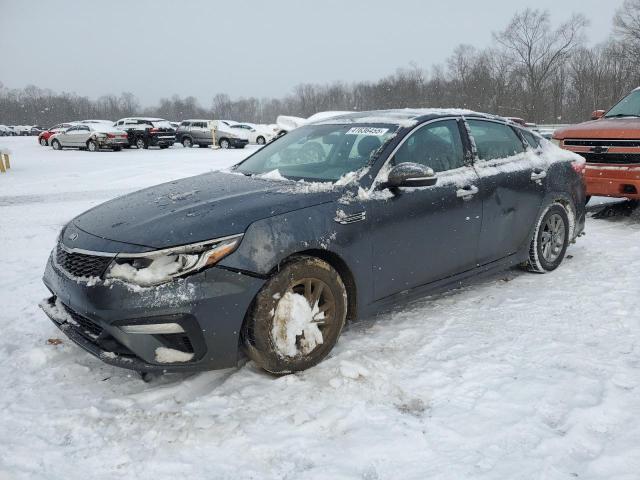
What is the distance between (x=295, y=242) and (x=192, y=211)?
66 centimetres

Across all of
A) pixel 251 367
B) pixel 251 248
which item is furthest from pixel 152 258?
pixel 251 367

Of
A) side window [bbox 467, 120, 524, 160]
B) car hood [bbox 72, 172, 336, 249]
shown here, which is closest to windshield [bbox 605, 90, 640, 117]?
side window [bbox 467, 120, 524, 160]

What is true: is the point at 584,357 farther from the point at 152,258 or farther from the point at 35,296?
the point at 35,296

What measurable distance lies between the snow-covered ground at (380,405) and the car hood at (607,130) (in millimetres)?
3477

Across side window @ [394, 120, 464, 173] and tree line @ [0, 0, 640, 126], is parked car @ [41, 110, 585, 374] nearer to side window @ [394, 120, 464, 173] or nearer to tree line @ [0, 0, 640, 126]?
side window @ [394, 120, 464, 173]

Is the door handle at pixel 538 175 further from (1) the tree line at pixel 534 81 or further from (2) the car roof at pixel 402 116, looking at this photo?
(1) the tree line at pixel 534 81

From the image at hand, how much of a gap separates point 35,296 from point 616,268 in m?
5.46

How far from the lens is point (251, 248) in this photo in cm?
286

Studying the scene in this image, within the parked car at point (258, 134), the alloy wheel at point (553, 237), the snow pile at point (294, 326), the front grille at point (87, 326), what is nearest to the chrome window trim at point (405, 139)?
the snow pile at point (294, 326)

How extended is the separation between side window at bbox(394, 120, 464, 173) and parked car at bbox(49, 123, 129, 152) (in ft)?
79.9

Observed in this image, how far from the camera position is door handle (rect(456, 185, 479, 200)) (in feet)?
13.0

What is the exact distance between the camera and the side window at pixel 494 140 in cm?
435

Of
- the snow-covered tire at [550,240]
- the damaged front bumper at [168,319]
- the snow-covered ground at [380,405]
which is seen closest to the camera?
the snow-covered ground at [380,405]

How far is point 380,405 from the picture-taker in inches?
111
